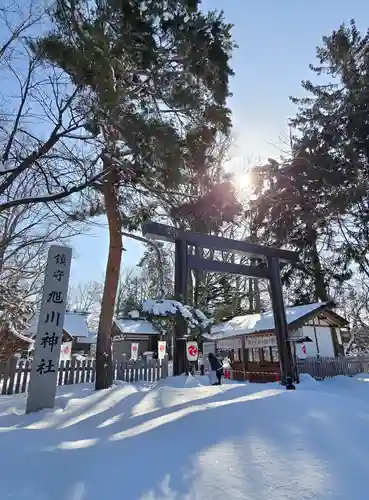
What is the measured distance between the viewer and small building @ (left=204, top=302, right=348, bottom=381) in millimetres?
15525

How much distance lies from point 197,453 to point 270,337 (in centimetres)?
1375

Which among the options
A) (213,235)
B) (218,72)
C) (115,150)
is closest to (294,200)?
(213,235)

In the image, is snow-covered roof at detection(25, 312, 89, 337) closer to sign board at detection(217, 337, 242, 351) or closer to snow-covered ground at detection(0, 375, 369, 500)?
sign board at detection(217, 337, 242, 351)

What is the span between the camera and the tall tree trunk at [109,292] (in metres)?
7.65

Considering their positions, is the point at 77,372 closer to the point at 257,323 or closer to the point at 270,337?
the point at 270,337

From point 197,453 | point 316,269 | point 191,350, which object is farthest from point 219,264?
point 316,269

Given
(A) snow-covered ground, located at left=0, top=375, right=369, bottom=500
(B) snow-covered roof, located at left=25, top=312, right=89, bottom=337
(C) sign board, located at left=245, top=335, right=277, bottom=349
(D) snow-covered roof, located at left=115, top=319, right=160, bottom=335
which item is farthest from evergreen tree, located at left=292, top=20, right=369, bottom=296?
(B) snow-covered roof, located at left=25, top=312, right=89, bottom=337

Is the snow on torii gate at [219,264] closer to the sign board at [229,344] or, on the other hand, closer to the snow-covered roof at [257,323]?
the snow-covered roof at [257,323]

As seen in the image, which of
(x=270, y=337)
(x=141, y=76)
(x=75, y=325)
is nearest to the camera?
(x=141, y=76)

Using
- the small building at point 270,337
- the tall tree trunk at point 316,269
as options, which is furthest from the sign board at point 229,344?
the tall tree trunk at point 316,269

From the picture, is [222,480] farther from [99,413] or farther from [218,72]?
[218,72]

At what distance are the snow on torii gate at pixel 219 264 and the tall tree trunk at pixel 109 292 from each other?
3.00 ft

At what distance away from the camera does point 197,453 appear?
9.20ft

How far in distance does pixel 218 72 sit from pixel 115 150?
121 inches
